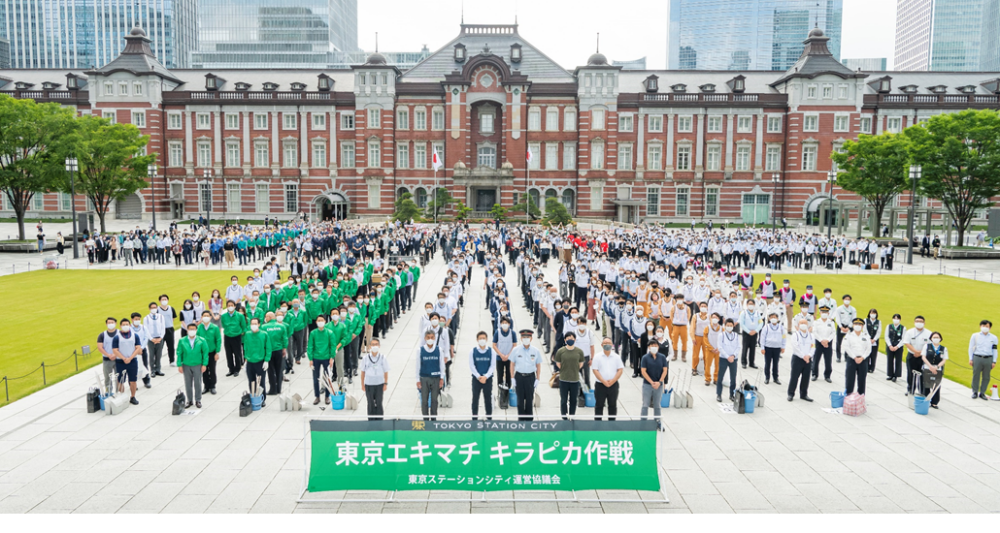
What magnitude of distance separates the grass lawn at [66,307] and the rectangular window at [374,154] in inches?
1308

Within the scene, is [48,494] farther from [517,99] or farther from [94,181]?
[517,99]

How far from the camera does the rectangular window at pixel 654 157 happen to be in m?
63.4

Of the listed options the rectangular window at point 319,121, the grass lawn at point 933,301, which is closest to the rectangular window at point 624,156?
the rectangular window at point 319,121

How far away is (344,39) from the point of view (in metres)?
130

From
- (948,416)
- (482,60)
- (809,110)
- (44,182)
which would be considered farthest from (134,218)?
(948,416)

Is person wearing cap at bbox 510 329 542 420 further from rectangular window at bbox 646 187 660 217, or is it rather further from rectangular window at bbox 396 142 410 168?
rectangular window at bbox 646 187 660 217

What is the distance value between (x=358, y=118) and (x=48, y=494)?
56584 mm

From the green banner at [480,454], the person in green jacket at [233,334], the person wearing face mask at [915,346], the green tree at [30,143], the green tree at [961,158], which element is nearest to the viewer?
the green banner at [480,454]

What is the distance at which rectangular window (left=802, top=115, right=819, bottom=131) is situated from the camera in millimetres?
61781

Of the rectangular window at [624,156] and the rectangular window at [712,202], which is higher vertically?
the rectangular window at [624,156]

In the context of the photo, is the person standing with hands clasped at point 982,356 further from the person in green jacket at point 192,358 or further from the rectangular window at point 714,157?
the rectangular window at point 714,157

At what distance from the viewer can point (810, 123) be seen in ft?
203

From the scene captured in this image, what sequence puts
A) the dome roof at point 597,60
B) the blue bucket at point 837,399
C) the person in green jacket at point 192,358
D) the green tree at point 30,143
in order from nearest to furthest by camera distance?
1. the person in green jacket at point 192,358
2. the blue bucket at point 837,399
3. the green tree at point 30,143
4. the dome roof at point 597,60

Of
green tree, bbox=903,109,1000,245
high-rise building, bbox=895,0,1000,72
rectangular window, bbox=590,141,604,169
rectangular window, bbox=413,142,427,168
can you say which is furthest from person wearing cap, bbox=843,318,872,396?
high-rise building, bbox=895,0,1000,72
